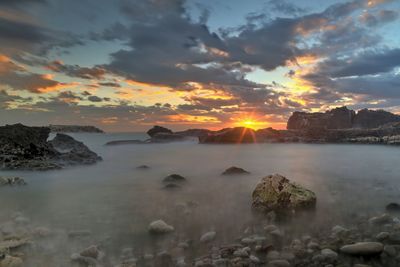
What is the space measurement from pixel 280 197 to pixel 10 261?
32.8 ft

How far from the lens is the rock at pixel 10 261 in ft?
25.8

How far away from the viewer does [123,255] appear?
354 inches

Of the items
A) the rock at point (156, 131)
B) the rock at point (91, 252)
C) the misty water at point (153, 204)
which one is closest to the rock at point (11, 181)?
the misty water at point (153, 204)

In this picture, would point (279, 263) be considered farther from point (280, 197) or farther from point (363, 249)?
point (280, 197)

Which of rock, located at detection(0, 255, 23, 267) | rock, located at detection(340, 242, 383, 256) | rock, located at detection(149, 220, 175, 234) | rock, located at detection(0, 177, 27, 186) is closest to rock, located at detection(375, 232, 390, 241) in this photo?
rock, located at detection(340, 242, 383, 256)

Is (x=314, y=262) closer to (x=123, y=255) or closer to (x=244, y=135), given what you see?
(x=123, y=255)

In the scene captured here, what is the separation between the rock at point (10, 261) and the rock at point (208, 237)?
198 inches

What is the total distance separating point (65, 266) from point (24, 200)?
9490mm

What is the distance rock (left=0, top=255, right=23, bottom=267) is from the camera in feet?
25.8

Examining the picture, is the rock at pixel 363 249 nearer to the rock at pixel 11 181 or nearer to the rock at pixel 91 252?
the rock at pixel 91 252

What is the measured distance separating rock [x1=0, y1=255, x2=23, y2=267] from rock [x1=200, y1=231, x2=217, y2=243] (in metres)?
5.04

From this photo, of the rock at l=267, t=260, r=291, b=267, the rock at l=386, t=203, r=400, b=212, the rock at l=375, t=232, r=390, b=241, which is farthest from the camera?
the rock at l=386, t=203, r=400, b=212

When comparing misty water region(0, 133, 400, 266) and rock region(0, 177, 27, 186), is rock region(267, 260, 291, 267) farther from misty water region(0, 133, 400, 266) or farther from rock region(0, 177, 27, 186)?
rock region(0, 177, 27, 186)

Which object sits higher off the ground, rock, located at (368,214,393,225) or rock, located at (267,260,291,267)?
rock, located at (368,214,393,225)
